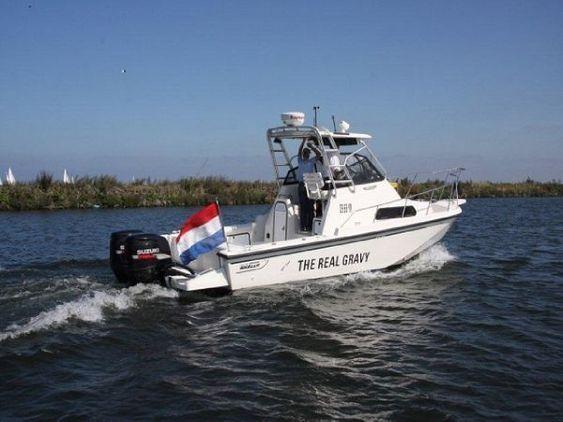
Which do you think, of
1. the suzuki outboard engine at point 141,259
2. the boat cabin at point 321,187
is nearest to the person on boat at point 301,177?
the boat cabin at point 321,187

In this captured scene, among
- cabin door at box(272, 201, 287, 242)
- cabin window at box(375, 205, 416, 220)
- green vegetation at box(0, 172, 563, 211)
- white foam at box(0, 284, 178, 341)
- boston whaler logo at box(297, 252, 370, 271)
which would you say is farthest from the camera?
green vegetation at box(0, 172, 563, 211)

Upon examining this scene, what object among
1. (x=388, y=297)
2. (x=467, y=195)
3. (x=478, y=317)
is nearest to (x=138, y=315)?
(x=388, y=297)

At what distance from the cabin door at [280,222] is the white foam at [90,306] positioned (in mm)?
3346

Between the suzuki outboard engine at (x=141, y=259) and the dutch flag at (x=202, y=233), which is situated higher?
the dutch flag at (x=202, y=233)

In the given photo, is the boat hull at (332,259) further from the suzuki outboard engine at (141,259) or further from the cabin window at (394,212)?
the suzuki outboard engine at (141,259)

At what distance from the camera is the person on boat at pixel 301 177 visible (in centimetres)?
1238

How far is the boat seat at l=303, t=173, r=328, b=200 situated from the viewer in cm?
1200

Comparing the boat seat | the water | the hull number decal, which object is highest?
A: the boat seat

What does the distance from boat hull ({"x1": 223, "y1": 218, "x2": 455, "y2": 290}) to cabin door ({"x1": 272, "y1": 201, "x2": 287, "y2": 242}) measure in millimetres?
1678

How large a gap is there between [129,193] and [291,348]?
29512 mm

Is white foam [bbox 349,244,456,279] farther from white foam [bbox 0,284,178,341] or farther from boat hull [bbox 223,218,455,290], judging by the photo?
white foam [bbox 0,284,178,341]

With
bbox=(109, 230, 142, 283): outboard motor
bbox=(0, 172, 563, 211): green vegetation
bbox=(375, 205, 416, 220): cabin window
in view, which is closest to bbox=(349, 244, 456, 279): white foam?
bbox=(375, 205, 416, 220): cabin window

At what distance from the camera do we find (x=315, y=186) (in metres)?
12.0

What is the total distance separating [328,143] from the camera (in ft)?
41.6
